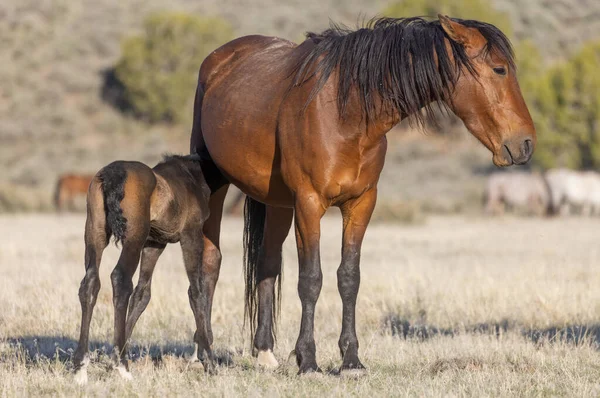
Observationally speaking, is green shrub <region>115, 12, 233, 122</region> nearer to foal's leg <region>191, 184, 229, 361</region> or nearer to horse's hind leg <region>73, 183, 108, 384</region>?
foal's leg <region>191, 184, 229, 361</region>

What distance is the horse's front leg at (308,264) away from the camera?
19.2ft

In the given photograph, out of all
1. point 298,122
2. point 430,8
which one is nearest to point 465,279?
point 298,122

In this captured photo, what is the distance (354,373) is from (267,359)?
108 centimetres

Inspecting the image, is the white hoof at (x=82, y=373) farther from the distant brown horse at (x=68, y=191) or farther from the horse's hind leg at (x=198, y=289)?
the distant brown horse at (x=68, y=191)

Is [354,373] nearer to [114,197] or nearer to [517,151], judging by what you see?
[517,151]

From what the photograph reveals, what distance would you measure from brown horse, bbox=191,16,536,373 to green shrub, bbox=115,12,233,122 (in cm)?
3938

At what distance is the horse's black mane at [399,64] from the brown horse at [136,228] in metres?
1.22

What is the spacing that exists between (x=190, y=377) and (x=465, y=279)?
19.8ft

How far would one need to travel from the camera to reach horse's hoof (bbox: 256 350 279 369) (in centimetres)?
668

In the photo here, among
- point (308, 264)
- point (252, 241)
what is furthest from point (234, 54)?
point (308, 264)

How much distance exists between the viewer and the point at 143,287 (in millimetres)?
6621

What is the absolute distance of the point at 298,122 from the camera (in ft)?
19.6

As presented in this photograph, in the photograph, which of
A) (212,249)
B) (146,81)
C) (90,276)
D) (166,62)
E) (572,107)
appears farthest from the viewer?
(166,62)

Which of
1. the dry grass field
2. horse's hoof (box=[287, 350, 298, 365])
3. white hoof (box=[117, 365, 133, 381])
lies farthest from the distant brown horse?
white hoof (box=[117, 365, 133, 381])
